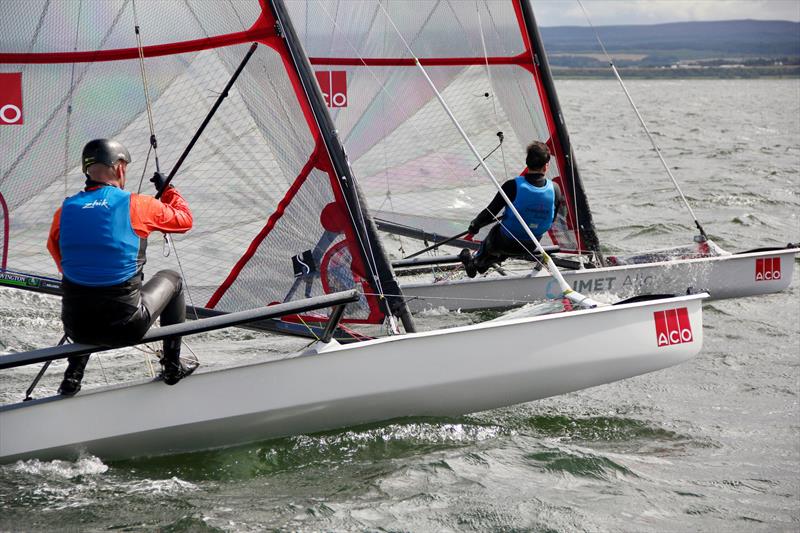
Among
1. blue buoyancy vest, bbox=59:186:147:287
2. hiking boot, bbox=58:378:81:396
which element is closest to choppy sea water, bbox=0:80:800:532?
hiking boot, bbox=58:378:81:396

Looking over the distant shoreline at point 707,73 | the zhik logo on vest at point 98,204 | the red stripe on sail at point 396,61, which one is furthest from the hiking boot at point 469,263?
the distant shoreline at point 707,73

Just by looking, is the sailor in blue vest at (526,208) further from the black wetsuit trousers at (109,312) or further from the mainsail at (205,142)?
the black wetsuit trousers at (109,312)

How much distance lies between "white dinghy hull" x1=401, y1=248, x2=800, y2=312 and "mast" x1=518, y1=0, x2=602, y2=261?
332mm

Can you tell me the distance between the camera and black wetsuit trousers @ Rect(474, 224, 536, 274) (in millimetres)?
5941

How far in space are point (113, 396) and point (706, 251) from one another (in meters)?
4.43

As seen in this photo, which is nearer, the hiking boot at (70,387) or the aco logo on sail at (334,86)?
the hiking boot at (70,387)

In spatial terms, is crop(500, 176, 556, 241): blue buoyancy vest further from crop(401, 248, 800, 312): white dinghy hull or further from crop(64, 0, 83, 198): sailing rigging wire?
crop(64, 0, 83, 198): sailing rigging wire

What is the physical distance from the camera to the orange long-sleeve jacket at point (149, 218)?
3436 mm

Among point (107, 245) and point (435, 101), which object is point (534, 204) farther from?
point (107, 245)

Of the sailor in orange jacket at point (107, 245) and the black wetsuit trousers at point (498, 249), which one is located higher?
the sailor in orange jacket at point (107, 245)

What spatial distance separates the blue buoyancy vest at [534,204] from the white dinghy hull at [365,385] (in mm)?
1494

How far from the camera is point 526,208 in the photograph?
5789 millimetres

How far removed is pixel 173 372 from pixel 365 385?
2.52ft

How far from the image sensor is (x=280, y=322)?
14.4 ft
